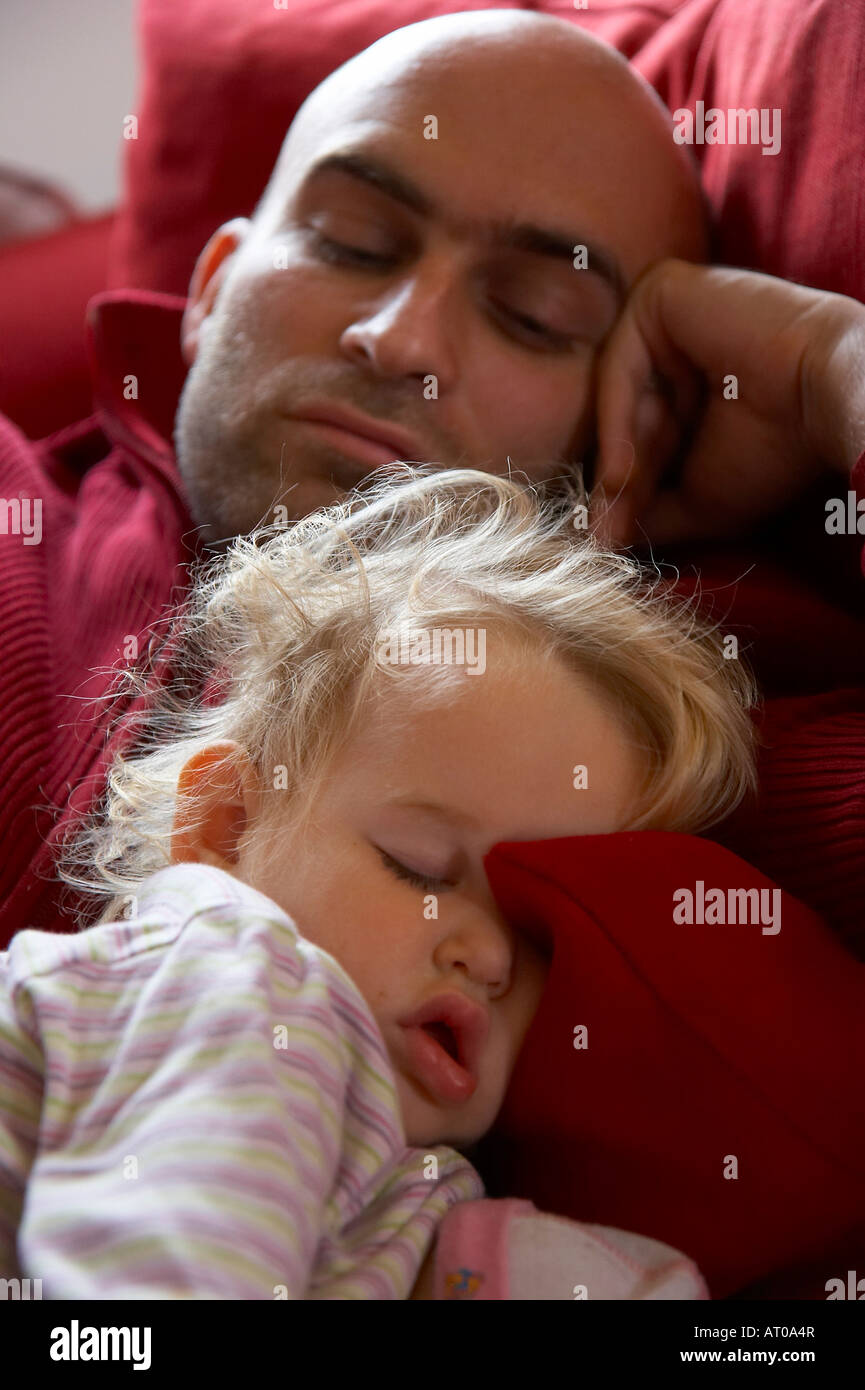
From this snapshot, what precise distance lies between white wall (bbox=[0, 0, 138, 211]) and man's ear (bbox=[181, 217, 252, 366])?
3.38 ft

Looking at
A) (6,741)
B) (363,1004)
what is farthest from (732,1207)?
(6,741)

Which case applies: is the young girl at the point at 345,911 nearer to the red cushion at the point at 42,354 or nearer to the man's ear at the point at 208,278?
the man's ear at the point at 208,278

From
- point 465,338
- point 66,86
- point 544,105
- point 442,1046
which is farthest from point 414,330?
point 66,86

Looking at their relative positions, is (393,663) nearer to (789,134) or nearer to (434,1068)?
(434,1068)

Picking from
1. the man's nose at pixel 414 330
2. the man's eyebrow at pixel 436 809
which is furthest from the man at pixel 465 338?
the man's eyebrow at pixel 436 809

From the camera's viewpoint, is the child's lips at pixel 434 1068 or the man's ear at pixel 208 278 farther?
the man's ear at pixel 208 278

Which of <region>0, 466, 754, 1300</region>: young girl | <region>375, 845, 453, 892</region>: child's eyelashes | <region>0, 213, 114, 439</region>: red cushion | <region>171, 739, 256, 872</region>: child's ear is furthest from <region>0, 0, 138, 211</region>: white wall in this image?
<region>375, 845, 453, 892</region>: child's eyelashes

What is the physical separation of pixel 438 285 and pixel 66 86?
4.94 ft

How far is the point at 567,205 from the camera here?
3.59 ft

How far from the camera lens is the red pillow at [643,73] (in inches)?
41.4

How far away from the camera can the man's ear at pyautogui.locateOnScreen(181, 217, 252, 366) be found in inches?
50.8

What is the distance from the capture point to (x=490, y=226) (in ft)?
3.58
